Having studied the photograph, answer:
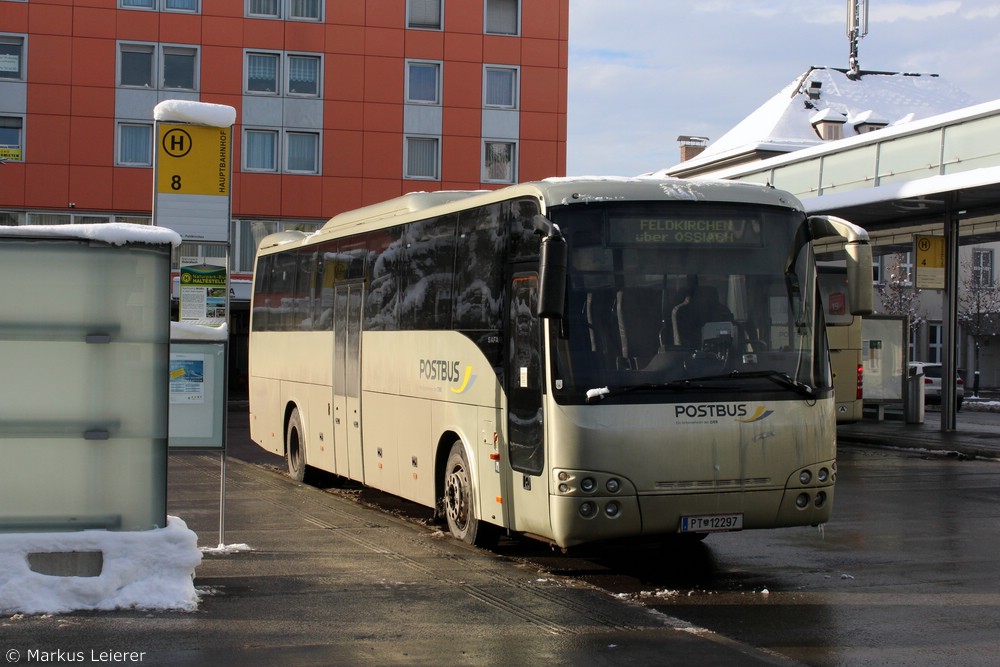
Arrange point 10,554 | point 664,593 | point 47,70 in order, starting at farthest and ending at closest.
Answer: point 47,70
point 664,593
point 10,554

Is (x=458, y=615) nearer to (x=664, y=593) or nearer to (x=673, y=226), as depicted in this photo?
(x=664, y=593)

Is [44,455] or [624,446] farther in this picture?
[624,446]

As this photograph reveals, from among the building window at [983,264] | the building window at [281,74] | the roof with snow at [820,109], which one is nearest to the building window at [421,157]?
the building window at [281,74]

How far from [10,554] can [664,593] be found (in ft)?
14.8

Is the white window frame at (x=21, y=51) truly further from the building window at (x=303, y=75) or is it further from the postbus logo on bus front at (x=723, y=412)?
the postbus logo on bus front at (x=723, y=412)

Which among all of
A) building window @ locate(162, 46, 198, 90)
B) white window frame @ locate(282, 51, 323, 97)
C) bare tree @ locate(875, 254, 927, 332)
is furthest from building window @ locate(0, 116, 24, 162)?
bare tree @ locate(875, 254, 927, 332)

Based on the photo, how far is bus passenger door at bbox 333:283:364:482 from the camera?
14438mm

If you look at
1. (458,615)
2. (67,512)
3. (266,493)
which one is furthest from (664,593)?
(266,493)

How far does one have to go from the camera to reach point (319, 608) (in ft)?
28.2

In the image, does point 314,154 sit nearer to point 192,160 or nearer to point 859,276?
point 192,160

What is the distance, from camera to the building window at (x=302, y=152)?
4409 cm

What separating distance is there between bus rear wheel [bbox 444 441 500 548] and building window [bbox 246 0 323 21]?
114 feet

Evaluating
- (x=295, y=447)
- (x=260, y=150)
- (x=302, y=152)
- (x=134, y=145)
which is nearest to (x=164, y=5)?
(x=134, y=145)

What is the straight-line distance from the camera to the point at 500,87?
45562 mm
